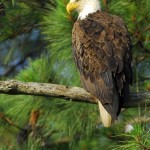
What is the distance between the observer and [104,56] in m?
3.61

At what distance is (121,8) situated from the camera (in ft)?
13.4

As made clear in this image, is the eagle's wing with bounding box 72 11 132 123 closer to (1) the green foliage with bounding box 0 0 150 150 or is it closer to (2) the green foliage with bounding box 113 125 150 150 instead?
(1) the green foliage with bounding box 0 0 150 150

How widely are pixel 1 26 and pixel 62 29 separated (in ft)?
1.95

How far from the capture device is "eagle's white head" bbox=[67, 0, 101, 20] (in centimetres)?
400

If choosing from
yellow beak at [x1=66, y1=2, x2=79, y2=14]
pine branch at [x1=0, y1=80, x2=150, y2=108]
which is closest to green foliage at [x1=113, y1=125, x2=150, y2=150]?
pine branch at [x1=0, y1=80, x2=150, y2=108]

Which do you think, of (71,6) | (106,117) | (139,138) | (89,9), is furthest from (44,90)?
(89,9)

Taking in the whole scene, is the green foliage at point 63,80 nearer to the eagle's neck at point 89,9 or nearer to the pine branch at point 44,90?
the eagle's neck at point 89,9

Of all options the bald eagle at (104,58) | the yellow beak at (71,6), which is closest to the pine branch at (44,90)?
the bald eagle at (104,58)

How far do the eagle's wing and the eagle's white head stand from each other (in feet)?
0.41

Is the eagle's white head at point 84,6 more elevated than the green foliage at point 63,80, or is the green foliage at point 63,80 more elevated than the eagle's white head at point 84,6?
the eagle's white head at point 84,6

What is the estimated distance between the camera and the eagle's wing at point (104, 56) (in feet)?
11.5

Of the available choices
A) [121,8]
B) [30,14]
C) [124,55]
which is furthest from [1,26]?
[124,55]

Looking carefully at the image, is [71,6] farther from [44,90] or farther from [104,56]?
[44,90]

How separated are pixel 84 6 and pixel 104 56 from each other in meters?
0.66
